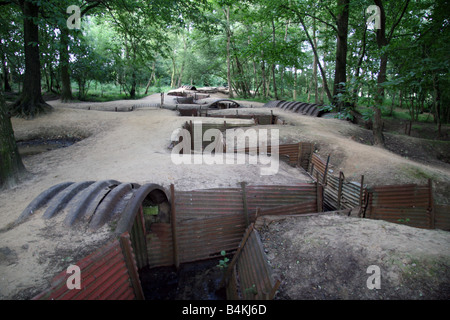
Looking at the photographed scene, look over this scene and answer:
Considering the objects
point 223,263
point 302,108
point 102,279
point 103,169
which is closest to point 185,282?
point 223,263

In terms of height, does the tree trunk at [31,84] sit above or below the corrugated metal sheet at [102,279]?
above

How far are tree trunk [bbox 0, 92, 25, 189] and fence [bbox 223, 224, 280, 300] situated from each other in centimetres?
563

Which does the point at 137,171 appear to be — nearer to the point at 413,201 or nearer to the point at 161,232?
the point at 161,232

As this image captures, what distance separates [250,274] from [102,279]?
75.0 inches

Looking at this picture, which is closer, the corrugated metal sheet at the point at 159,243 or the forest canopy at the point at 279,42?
the corrugated metal sheet at the point at 159,243

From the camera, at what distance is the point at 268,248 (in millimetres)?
4043

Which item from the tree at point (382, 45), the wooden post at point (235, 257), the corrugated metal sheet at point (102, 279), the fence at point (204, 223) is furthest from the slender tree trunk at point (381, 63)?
the corrugated metal sheet at point (102, 279)

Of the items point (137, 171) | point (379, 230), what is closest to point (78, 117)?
point (137, 171)

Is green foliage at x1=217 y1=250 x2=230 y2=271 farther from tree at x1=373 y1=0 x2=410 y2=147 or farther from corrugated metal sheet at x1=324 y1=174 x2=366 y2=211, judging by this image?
tree at x1=373 y1=0 x2=410 y2=147

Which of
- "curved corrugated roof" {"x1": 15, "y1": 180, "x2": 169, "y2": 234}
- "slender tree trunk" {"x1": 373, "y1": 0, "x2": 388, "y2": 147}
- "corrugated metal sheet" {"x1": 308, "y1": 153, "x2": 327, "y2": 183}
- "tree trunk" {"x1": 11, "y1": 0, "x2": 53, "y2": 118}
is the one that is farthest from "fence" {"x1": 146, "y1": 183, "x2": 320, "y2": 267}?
"tree trunk" {"x1": 11, "y1": 0, "x2": 53, "y2": 118}

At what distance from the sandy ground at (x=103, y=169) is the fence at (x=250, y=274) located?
2027 mm

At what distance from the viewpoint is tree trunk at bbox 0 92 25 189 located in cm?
599

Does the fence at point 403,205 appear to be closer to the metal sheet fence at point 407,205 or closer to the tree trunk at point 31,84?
the metal sheet fence at point 407,205

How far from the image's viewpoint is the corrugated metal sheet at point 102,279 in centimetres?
260
